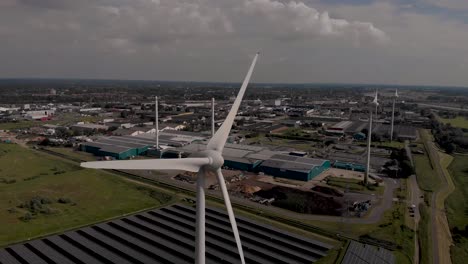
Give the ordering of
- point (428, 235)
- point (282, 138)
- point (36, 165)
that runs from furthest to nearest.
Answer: point (282, 138), point (36, 165), point (428, 235)

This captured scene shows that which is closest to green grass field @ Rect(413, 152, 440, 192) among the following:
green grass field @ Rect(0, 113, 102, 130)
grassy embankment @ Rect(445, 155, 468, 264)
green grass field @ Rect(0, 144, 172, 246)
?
grassy embankment @ Rect(445, 155, 468, 264)

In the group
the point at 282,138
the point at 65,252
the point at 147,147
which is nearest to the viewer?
the point at 65,252

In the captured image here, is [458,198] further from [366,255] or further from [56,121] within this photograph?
[56,121]

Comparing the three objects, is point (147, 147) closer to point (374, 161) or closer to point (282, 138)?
point (282, 138)

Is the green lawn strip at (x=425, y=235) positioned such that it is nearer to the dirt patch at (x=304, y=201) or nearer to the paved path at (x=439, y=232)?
the paved path at (x=439, y=232)

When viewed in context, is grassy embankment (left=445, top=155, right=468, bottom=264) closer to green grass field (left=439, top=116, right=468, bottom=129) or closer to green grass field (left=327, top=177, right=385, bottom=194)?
green grass field (left=327, top=177, right=385, bottom=194)

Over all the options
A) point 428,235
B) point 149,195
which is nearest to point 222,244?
point 149,195

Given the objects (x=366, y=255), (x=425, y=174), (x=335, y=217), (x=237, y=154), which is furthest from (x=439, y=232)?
(x=237, y=154)
